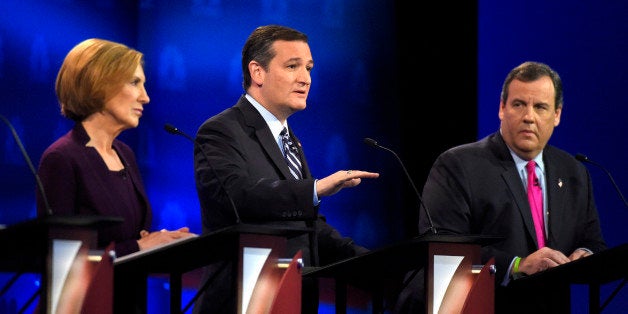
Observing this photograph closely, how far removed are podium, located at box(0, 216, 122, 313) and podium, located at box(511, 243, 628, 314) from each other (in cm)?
170

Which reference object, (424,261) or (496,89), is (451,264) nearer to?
(424,261)

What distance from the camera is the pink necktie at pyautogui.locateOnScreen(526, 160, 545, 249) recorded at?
4094mm

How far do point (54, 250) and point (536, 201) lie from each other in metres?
2.42

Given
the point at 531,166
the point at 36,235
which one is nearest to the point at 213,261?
the point at 36,235

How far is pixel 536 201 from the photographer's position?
13.6 feet

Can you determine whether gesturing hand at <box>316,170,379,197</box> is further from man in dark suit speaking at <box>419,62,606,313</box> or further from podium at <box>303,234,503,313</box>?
man in dark suit speaking at <box>419,62,606,313</box>

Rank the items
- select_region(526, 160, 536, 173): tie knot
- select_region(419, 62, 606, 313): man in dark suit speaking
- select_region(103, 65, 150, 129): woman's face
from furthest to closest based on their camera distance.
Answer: select_region(526, 160, 536, 173): tie knot → select_region(419, 62, 606, 313): man in dark suit speaking → select_region(103, 65, 150, 129): woman's face

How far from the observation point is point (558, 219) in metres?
4.11

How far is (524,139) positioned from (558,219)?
0.37m

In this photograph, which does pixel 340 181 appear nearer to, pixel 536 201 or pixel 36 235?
pixel 36 235

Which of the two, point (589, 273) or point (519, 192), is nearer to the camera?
point (589, 273)

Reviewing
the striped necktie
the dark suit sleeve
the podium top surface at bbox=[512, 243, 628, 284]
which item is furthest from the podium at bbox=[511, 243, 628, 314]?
the dark suit sleeve

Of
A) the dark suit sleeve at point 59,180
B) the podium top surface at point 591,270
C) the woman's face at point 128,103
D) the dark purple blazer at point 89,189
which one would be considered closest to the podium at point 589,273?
the podium top surface at point 591,270

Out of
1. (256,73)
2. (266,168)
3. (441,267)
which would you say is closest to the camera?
(441,267)
